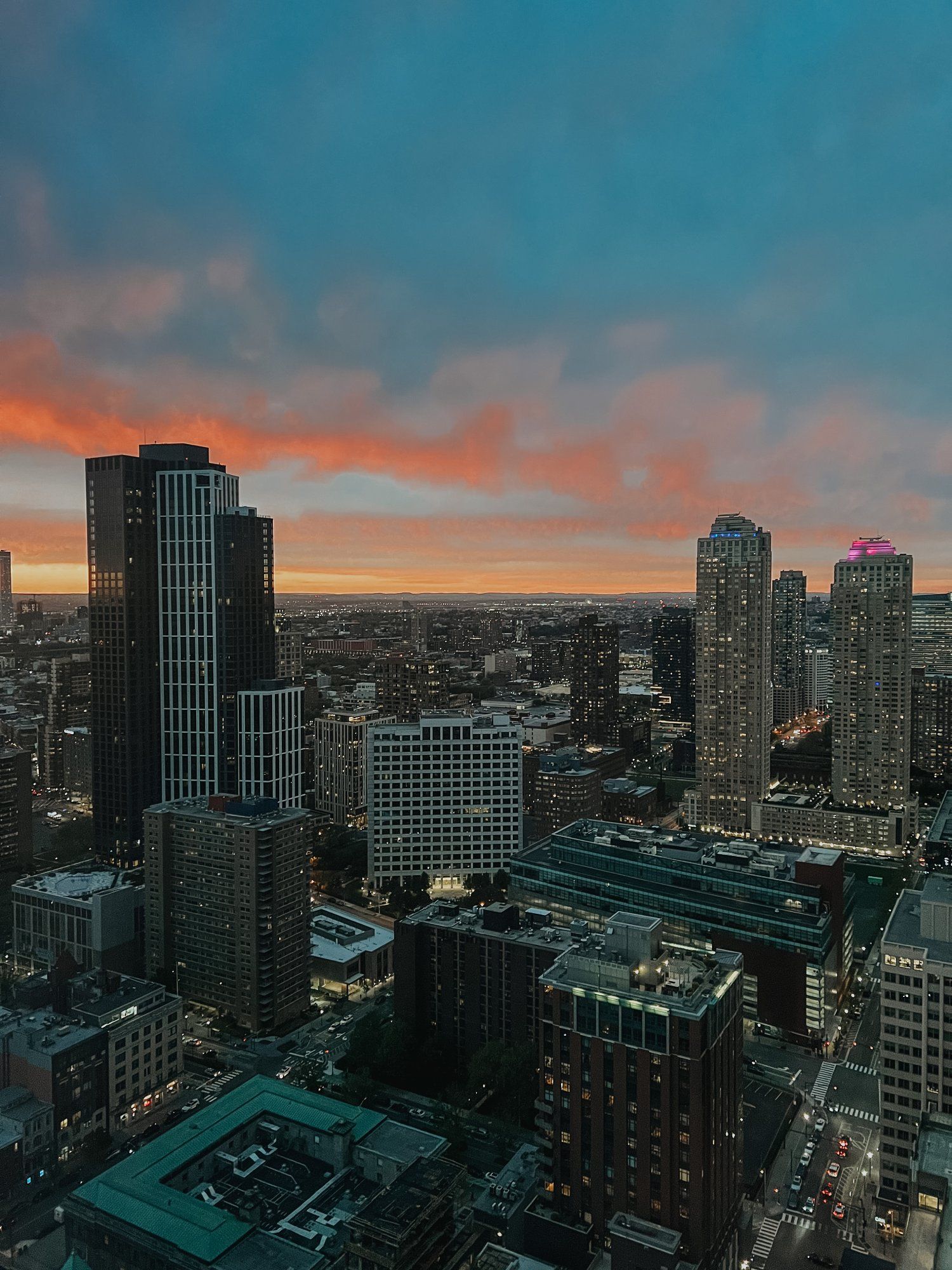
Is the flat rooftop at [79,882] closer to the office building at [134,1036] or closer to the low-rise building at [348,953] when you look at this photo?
the office building at [134,1036]

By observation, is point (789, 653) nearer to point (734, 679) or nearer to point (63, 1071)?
point (734, 679)

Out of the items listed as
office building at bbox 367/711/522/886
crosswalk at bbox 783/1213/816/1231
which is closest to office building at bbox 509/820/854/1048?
office building at bbox 367/711/522/886

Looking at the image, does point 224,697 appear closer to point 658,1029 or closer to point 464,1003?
point 464,1003

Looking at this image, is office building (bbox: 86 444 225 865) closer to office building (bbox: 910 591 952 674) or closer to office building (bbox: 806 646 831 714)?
office building (bbox: 806 646 831 714)

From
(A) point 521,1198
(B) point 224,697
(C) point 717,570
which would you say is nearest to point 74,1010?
(A) point 521,1198

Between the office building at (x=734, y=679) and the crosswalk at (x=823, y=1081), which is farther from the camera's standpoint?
the office building at (x=734, y=679)

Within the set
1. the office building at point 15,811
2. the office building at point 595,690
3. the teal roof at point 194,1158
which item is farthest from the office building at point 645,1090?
the office building at point 595,690
